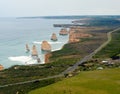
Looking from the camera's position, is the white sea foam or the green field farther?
the white sea foam

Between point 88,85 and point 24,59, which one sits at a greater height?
point 88,85

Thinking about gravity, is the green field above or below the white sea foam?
above

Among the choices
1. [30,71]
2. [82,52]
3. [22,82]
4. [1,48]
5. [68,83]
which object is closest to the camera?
[68,83]

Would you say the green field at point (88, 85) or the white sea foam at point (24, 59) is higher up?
the green field at point (88, 85)

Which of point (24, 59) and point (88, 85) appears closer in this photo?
point (88, 85)

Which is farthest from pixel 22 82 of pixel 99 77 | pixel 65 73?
pixel 99 77

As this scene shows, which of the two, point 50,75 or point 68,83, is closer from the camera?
point 68,83

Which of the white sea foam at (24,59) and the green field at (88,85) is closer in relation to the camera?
the green field at (88,85)

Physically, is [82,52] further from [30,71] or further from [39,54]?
[30,71]
